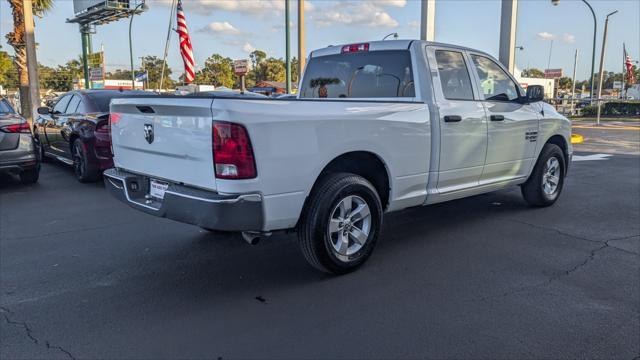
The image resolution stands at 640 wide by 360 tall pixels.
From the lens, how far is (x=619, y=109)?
33750mm

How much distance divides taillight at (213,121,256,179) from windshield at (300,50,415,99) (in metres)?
2.03

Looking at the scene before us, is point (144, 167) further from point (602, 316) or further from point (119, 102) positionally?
point (602, 316)

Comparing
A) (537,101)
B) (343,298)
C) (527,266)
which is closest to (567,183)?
(537,101)

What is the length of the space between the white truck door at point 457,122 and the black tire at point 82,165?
226 inches

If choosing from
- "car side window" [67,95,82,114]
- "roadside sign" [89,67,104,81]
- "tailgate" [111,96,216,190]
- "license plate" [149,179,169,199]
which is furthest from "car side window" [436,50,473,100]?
"roadside sign" [89,67,104,81]

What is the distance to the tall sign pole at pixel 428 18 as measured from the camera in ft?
50.6

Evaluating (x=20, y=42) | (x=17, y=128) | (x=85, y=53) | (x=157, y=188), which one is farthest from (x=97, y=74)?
(x=157, y=188)

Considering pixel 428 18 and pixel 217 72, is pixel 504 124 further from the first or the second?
pixel 217 72

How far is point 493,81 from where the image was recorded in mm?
5531

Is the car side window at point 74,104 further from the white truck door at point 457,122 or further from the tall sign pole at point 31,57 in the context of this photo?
the tall sign pole at point 31,57

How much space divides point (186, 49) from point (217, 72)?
73385 millimetres

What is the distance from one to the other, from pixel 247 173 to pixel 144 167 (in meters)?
1.16

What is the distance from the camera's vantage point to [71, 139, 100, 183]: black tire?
25.7 feet

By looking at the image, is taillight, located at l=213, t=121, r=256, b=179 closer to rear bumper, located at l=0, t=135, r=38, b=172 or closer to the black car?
the black car
